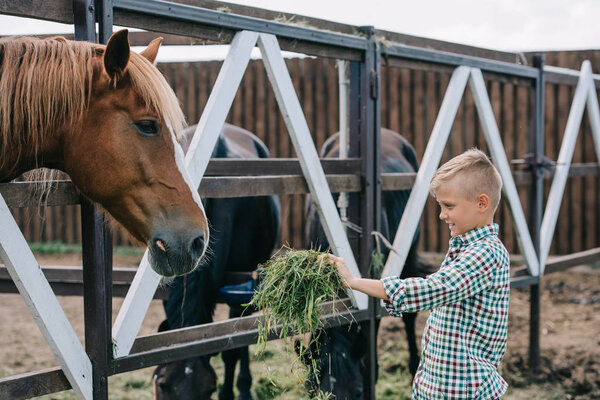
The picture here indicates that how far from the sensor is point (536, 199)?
550 cm

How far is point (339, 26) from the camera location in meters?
3.93

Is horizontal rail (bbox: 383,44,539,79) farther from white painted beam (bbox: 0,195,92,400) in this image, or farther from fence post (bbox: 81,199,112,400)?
white painted beam (bbox: 0,195,92,400)

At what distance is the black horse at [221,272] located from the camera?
3576 mm

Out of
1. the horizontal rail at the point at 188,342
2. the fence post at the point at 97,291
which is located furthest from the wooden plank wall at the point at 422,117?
the fence post at the point at 97,291

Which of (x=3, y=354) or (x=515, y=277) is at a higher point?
(x=515, y=277)


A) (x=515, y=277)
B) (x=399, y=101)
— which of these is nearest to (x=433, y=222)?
(x=399, y=101)

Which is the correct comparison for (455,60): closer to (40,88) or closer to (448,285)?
(448,285)

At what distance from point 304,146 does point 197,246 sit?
4.46ft

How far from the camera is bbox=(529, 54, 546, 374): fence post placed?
17.6 ft

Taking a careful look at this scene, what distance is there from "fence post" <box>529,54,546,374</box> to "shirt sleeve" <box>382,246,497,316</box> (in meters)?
3.48

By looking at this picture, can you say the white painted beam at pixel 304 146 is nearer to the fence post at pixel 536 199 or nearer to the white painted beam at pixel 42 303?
the white painted beam at pixel 42 303

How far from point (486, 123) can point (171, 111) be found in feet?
9.77

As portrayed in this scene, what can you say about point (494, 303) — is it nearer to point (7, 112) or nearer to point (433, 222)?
point (7, 112)

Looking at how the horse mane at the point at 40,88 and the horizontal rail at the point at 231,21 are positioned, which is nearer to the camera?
the horse mane at the point at 40,88
